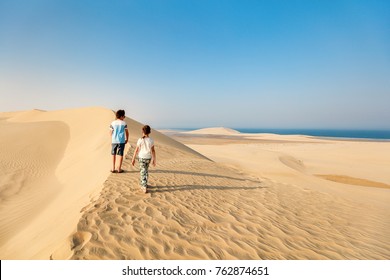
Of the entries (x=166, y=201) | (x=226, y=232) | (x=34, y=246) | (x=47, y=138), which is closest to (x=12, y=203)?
(x=34, y=246)

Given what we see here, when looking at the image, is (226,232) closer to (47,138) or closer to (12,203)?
(12,203)

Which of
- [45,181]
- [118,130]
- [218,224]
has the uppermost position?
[118,130]

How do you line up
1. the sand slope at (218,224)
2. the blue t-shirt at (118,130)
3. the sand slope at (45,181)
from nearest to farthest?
the sand slope at (218,224) < the sand slope at (45,181) < the blue t-shirt at (118,130)

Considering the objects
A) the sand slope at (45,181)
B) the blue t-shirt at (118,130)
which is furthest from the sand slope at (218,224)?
the blue t-shirt at (118,130)

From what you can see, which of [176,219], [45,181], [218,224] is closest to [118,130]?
[176,219]

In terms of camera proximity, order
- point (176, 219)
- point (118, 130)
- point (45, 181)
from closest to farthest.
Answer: point (176, 219)
point (118, 130)
point (45, 181)

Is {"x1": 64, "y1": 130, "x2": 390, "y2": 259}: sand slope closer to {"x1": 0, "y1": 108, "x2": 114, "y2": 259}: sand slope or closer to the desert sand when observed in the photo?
the desert sand

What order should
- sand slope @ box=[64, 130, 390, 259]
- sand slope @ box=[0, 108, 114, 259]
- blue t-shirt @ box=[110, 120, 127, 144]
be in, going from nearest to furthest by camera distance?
sand slope @ box=[64, 130, 390, 259], sand slope @ box=[0, 108, 114, 259], blue t-shirt @ box=[110, 120, 127, 144]

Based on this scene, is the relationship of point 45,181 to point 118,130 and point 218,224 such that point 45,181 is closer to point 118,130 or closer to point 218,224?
point 118,130

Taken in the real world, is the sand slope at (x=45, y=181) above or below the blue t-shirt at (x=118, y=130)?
below

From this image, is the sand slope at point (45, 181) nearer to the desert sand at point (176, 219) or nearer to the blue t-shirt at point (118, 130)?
the desert sand at point (176, 219)

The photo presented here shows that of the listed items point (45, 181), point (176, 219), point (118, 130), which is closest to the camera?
point (176, 219)

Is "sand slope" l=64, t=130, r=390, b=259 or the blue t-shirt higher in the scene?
the blue t-shirt

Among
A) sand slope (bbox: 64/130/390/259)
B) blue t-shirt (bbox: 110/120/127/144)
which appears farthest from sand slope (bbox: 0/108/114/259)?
blue t-shirt (bbox: 110/120/127/144)
